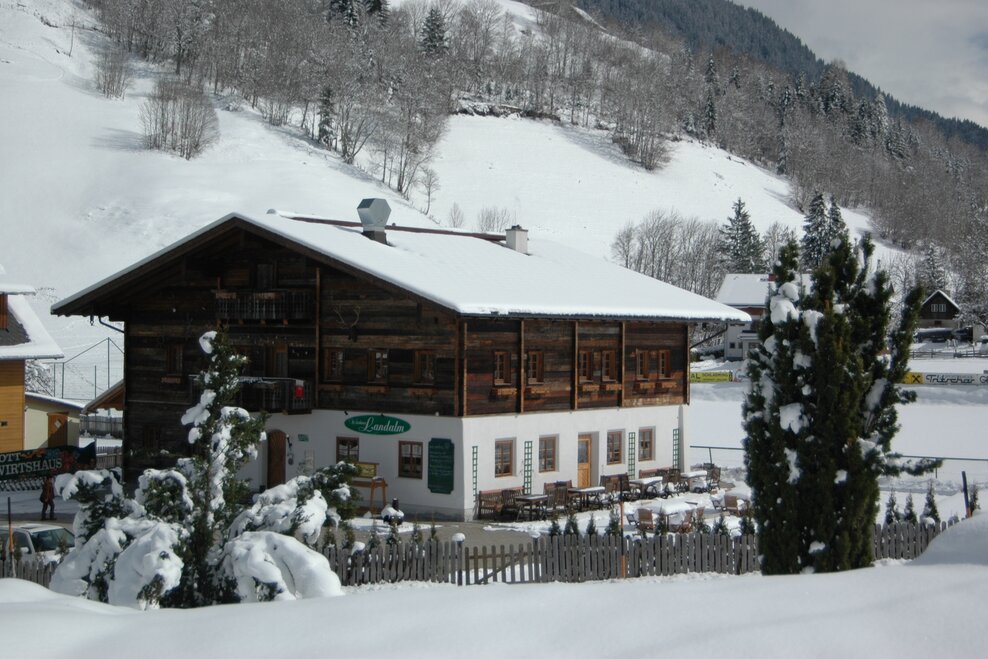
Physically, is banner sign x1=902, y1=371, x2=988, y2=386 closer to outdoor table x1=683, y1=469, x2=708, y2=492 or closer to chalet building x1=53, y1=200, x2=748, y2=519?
chalet building x1=53, y1=200, x2=748, y2=519

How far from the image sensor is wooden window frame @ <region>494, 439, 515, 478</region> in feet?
95.8

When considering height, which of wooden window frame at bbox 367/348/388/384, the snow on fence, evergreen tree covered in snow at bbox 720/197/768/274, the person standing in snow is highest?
evergreen tree covered in snow at bbox 720/197/768/274

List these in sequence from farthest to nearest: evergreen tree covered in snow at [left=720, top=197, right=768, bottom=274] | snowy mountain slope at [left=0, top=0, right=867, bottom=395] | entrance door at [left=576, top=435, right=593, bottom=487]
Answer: evergreen tree covered in snow at [left=720, top=197, right=768, bottom=274] → snowy mountain slope at [left=0, top=0, right=867, bottom=395] → entrance door at [left=576, top=435, right=593, bottom=487]

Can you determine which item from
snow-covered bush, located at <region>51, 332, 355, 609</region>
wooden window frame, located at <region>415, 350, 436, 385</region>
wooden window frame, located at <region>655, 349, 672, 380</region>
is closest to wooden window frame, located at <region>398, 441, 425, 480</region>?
wooden window frame, located at <region>415, 350, 436, 385</region>

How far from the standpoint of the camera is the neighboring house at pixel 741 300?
293ft

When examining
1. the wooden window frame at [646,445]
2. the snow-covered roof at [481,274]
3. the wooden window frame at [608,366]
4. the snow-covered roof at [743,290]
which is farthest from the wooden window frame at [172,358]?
the snow-covered roof at [743,290]

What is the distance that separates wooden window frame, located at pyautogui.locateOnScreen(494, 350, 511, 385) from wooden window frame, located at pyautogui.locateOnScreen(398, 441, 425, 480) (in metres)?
2.76

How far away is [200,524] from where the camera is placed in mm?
13383

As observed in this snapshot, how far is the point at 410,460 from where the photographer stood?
29.0 m

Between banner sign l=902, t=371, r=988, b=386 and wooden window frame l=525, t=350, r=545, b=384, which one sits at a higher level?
wooden window frame l=525, t=350, r=545, b=384

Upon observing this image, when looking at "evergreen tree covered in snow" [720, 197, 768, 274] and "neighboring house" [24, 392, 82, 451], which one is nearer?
"neighboring house" [24, 392, 82, 451]

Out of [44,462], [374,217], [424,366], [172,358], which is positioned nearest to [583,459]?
[424,366]

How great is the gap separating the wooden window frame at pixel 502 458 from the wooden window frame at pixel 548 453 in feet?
4.02

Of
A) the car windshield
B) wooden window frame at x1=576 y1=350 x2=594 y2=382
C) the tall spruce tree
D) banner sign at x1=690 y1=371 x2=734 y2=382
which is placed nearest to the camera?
the tall spruce tree
